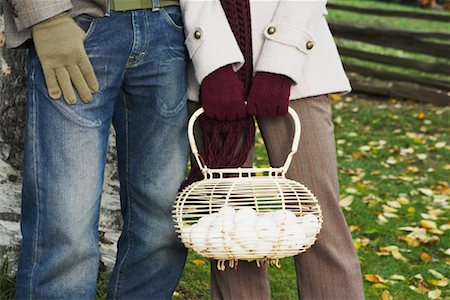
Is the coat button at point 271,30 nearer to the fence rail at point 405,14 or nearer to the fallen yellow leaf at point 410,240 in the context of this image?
the fallen yellow leaf at point 410,240

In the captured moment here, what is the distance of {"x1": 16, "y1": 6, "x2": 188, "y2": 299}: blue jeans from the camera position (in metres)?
2.52

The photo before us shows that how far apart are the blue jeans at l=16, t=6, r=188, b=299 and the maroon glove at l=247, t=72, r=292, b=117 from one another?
0.24 metres

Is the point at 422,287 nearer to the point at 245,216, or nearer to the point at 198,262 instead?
the point at 198,262

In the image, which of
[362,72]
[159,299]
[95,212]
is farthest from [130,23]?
[362,72]

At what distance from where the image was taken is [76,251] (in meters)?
2.58

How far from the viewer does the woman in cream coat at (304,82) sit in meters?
2.63

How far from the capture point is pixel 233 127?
2705 mm

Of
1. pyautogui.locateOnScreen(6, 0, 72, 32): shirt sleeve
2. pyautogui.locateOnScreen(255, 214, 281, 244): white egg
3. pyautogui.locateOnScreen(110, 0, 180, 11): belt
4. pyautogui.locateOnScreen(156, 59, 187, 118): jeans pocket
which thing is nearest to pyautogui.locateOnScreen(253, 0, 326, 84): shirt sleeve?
pyautogui.locateOnScreen(156, 59, 187, 118): jeans pocket

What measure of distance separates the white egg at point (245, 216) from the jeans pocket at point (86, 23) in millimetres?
675

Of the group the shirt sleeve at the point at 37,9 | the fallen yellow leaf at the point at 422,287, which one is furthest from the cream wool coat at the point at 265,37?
the fallen yellow leaf at the point at 422,287

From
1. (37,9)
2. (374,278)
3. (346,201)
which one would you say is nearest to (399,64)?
(346,201)

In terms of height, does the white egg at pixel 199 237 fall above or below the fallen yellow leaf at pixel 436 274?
above

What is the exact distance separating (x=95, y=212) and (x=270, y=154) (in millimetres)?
592

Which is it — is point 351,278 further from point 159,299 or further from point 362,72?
point 362,72
